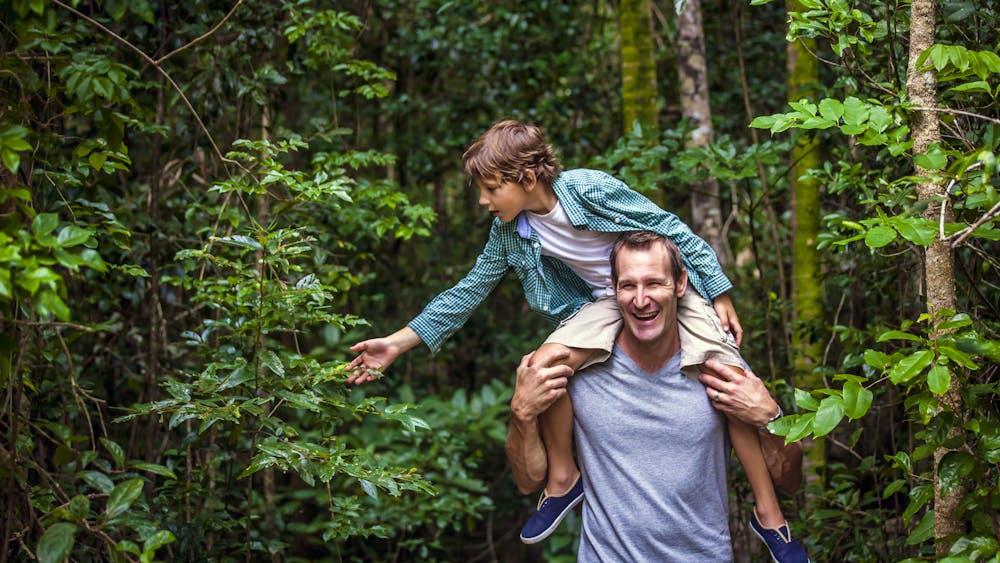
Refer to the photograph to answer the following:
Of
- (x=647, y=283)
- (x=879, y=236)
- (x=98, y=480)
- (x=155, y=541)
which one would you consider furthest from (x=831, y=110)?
(x=98, y=480)

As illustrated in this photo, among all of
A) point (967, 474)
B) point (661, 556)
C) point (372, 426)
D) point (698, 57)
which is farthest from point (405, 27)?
point (967, 474)

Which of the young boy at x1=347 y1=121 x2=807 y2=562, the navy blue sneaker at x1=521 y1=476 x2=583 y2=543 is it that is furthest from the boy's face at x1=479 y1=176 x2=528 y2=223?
the navy blue sneaker at x1=521 y1=476 x2=583 y2=543

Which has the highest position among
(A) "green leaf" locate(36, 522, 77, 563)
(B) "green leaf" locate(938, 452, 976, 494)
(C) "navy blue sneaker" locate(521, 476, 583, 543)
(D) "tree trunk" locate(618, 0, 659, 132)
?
(D) "tree trunk" locate(618, 0, 659, 132)

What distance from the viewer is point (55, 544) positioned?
2135 millimetres

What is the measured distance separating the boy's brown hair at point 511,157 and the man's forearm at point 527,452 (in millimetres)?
803

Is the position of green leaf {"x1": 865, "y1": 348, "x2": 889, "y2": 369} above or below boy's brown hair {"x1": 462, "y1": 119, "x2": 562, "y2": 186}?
below

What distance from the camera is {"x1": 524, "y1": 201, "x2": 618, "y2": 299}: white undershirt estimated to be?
3289 millimetres

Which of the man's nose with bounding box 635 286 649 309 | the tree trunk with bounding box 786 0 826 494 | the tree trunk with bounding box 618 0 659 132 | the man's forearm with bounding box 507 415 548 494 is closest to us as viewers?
the man's nose with bounding box 635 286 649 309

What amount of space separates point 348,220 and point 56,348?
6.51ft

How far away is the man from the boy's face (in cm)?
37

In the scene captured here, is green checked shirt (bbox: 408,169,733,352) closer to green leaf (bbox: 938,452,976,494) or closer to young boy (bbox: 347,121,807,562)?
young boy (bbox: 347,121,807,562)

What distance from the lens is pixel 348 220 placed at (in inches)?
193

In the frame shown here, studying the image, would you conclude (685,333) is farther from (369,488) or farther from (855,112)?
(369,488)

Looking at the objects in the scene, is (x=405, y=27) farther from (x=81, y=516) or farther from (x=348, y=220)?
(x=81, y=516)
